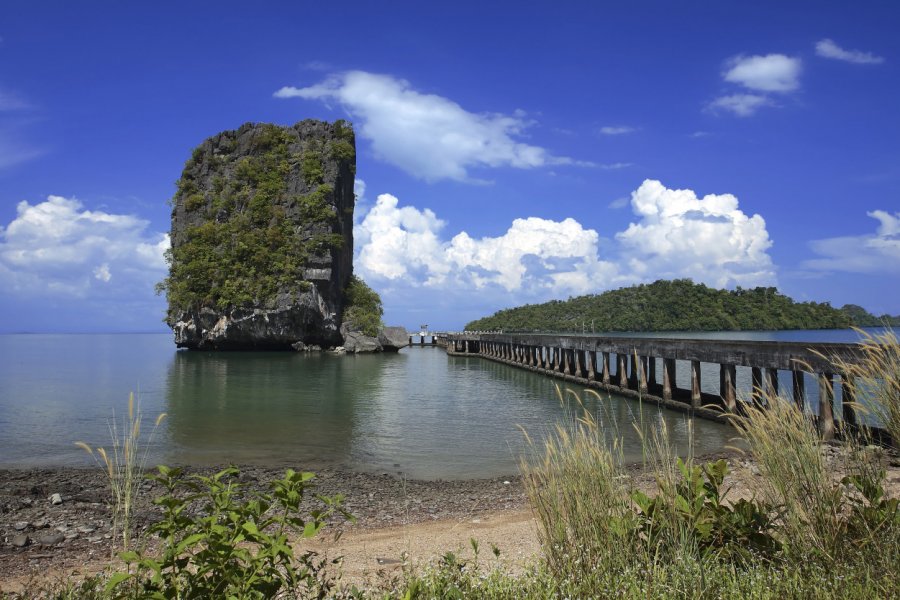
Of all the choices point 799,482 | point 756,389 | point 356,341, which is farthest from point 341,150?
point 799,482

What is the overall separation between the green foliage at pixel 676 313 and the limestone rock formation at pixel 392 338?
61653mm

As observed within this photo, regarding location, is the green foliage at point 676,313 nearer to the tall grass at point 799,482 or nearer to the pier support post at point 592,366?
the pier support post at point 592,366

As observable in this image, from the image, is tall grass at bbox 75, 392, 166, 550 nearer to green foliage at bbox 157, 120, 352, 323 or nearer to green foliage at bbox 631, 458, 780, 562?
green foliage at bbox 631, 458, 780, 562

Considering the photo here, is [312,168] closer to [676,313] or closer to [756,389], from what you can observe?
[756,389]

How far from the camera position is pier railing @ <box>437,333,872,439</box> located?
13000 mm

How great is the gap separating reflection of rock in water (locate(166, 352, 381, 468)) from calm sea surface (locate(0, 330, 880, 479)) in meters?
0.05

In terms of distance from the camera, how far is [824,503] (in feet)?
14.8

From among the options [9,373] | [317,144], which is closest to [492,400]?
[9,373]

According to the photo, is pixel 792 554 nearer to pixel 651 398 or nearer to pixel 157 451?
pixel 157 451

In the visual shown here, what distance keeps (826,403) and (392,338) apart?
58.5m

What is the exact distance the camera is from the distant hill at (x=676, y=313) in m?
132

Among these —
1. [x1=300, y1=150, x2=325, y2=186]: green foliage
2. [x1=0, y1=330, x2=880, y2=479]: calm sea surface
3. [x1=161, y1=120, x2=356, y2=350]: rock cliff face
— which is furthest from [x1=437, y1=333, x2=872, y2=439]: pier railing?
[x1=300, y1=150, x2=325, y2=186]: green foliage

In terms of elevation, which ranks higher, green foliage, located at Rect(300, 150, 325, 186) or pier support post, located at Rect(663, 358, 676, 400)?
green foliage, located at Rect(300, 150, 325, 186)

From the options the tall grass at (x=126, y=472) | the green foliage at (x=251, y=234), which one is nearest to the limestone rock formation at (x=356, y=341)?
the green foliage at (x=251, y=234)
